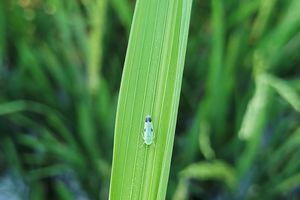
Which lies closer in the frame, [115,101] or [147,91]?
[147,91]

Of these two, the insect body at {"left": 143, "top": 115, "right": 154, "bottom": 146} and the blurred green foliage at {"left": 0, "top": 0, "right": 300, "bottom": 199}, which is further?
the blurred green foliage at {"left": 0, "top": 0, "right": 300, "bottom": 199}

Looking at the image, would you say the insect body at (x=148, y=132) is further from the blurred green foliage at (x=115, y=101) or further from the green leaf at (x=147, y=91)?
the blurred green foliage at (x=115, y=101)

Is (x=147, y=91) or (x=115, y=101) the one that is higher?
(x=115, y=101)

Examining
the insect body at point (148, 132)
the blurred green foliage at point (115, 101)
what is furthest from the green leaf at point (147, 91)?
the blurred green foliage at point (115, 101)

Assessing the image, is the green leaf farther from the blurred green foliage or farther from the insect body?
the blurred green foliage

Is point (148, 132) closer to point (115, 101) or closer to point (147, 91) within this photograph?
point (147, 91)

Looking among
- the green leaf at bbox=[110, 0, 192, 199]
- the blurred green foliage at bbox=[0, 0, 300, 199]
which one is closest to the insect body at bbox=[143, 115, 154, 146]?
the green leaf at bbox=[110, 0, 192, 199]

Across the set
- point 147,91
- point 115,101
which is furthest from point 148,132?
→ point 115,101
